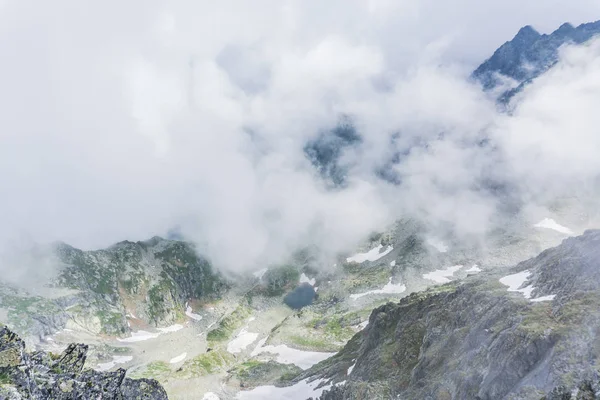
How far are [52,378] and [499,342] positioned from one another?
63.5 meters

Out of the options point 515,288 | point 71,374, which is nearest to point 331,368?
point 515,288

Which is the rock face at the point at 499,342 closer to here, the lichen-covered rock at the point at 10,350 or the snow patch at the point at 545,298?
the snow patch at the point at 545,298

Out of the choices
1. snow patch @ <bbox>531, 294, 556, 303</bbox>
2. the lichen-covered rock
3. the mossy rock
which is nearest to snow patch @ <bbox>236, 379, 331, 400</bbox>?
the mossy rock

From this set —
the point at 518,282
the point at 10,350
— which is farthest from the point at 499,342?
the point at 10,350

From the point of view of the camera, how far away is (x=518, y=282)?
101188mm

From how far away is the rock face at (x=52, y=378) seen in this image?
126ft

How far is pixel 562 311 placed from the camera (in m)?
66.8

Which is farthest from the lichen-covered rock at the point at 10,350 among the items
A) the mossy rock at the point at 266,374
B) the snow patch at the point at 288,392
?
the mossy rock at the point at 266,374

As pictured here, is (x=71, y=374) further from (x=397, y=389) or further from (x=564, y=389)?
(x=397, y=389)

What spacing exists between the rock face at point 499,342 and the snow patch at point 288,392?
1148 cm

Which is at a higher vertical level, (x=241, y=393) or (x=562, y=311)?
(x=241, y=393)

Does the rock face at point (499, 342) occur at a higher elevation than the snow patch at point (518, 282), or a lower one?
lower

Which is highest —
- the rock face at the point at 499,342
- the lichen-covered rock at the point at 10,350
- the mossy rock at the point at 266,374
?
the mossy rock at the point at 266,374

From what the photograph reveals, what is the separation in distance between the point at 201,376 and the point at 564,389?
173 metres
